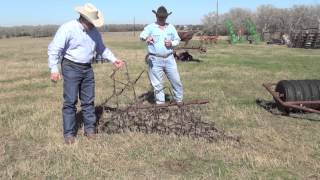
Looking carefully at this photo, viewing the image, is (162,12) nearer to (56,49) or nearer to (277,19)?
(56,49)

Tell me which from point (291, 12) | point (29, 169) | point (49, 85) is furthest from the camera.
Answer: point (291, 12)

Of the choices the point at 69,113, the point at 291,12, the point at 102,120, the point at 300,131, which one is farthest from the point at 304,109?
the point at 291,12

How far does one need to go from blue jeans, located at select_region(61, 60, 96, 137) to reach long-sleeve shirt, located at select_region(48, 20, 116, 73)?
0.45 ft

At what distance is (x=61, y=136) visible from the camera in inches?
299

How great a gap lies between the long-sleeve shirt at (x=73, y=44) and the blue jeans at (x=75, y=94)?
0.14m

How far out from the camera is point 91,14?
6.87 meters

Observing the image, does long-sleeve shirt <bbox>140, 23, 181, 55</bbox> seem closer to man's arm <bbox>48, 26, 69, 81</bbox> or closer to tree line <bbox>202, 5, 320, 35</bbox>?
man's arm <bbox>48, 26, 69, 81</bbox>

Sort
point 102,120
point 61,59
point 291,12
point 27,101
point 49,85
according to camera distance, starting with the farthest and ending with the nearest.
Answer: point 291,12 → point 49,85 → point 27,101 → point 102,120 → point 61,59

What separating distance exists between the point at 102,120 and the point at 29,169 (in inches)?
96.3

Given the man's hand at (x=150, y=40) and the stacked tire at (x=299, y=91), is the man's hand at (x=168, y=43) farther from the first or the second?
the stacked tire at (x=299, y=91)

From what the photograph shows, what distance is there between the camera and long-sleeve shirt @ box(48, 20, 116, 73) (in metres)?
6.86

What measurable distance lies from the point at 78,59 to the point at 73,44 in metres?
0.21

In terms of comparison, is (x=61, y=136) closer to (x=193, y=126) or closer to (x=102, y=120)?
(x=102, y=120)

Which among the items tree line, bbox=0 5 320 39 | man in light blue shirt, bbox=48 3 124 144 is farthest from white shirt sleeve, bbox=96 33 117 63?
tree line, bbox=0 5 320 39
